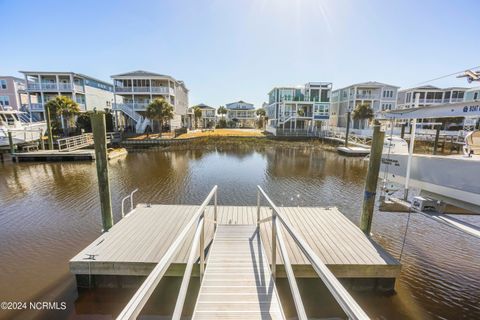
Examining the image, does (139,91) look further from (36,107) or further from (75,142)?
(36,107)

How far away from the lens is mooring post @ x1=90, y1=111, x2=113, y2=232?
5.59 metres

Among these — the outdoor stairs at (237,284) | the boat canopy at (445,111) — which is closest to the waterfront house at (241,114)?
the boat canopy at (445,111)

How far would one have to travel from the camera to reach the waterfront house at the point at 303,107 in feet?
124

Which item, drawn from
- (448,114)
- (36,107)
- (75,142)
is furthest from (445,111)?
(36,107)

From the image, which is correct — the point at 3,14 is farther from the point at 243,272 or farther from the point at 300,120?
the point at 300,120

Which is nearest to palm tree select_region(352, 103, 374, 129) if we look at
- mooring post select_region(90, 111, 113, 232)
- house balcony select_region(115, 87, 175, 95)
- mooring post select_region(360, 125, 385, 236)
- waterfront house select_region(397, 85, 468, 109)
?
waterfront house select_region(397, 85, 468, 109)

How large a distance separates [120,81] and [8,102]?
1899 cm

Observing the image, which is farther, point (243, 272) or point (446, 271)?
point (446, 271)

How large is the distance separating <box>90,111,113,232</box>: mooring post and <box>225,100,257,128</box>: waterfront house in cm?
5628

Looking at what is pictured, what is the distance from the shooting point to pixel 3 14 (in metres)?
11.7

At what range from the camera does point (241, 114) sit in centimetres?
6538

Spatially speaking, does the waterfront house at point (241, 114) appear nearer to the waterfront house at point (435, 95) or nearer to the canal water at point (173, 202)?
the waterfront house at point (435, 95)

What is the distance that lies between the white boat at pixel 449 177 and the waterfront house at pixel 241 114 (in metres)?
55.9

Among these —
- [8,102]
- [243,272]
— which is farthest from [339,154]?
[8,102]
